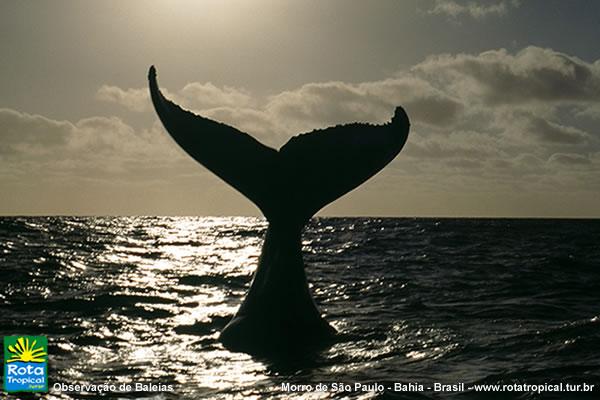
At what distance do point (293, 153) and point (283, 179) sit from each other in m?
0.28

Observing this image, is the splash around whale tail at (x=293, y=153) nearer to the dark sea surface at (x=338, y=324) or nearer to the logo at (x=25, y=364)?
the dark sea surface at (x=338, y=324)

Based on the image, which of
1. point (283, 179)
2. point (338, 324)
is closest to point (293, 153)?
point (283, 179)

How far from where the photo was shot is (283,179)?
7105 millimetres

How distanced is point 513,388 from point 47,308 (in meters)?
7.64

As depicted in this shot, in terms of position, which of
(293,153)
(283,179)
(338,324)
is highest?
(293,153)

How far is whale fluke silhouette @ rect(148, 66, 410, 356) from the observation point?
6.79 meters

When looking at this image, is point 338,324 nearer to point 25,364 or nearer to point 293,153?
point 293,153

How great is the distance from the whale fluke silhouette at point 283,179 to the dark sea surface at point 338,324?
351 millimetres

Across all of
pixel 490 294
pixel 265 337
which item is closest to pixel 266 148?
pixel 265 337

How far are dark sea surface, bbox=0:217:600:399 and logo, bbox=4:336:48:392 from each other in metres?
0.13

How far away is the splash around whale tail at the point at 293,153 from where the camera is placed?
6734mm

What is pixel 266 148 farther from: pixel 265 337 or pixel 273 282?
pixel 265 337

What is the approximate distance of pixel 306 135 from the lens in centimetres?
698

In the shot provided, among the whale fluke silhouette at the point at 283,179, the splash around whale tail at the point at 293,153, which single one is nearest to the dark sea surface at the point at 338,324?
the whale fluke silhouette at the point at 283,179
